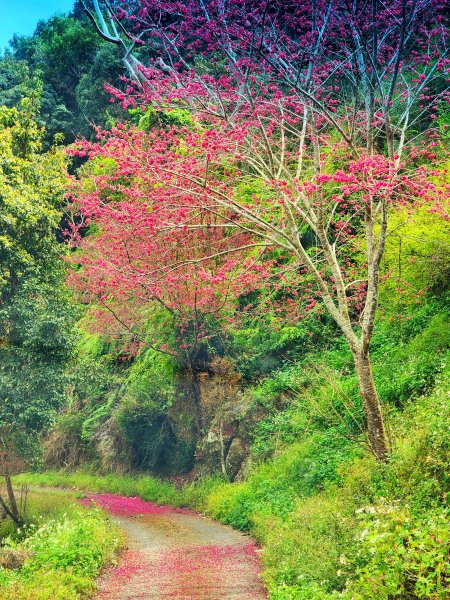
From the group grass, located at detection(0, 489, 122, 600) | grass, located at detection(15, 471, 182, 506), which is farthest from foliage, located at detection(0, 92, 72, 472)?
grass, located at detection(15, 471, 182, 506)

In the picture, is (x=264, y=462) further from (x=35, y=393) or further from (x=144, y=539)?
(x=35, y=393)

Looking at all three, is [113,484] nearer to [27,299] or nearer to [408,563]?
[27,299]

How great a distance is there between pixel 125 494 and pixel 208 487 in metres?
4.64

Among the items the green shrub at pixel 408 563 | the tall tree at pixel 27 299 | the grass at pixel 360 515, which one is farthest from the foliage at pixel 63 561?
the green shrub at pixel 408 563

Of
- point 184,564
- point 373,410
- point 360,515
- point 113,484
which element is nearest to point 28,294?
point 113,484

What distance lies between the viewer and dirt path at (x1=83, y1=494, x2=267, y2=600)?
762 cm

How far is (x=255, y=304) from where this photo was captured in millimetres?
16562

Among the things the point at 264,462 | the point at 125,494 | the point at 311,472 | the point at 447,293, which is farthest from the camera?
the point at 125,494

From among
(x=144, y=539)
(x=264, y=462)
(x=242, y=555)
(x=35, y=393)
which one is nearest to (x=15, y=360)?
(x=35, y=393)

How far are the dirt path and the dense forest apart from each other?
416 millimetres

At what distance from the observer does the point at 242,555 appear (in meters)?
9.41

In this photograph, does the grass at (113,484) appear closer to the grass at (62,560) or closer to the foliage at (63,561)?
the grass at (62,560)

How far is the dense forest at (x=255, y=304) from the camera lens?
24.7ft

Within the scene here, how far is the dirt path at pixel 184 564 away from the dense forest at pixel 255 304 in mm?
416
